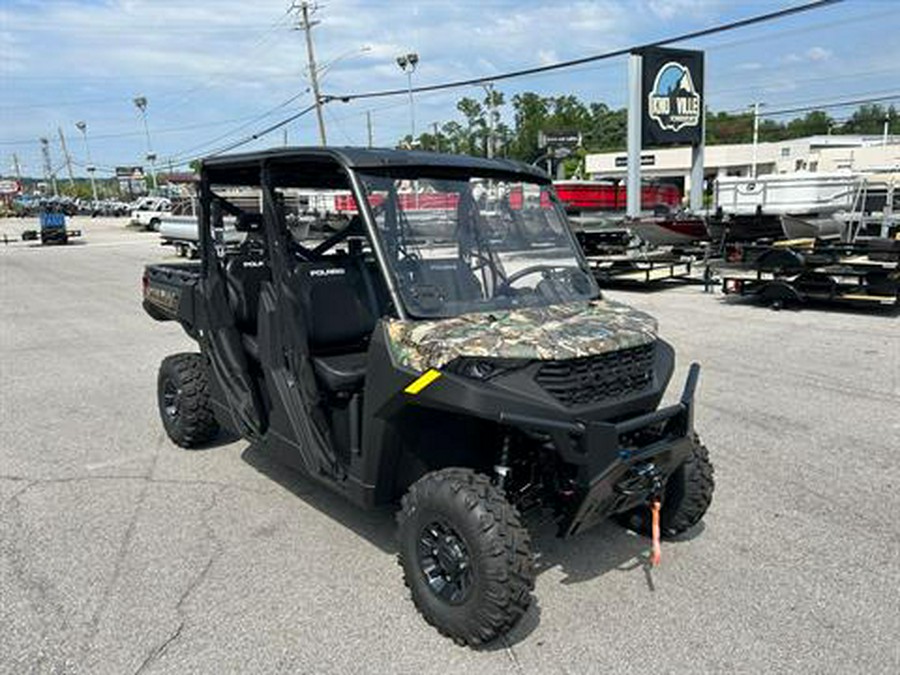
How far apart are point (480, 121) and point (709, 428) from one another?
104583mm

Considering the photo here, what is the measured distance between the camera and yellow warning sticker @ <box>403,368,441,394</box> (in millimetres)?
2992

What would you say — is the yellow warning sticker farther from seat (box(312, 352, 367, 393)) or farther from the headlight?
seat (box(312, 352, 367, 393))

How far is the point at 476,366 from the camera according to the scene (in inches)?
118

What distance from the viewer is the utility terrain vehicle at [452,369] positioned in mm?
2977

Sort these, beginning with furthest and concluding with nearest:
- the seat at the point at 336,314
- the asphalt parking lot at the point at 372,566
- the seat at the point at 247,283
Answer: the seat at the point at 247,283, the seat at the point at 336,314, the asphalt parking lot at the point at 372,566

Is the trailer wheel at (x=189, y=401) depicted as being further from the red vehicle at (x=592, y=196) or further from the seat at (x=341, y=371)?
the red vehicle at (x=592, y=196)

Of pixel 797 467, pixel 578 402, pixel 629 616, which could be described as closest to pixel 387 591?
pixel 629 616

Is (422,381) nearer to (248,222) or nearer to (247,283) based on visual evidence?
(247,283)

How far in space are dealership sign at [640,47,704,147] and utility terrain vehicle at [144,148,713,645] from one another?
15071 mm

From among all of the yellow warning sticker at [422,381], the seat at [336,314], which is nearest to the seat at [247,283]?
the seat at [336,314]

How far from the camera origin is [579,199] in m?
19.7

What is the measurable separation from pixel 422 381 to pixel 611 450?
0.80 metres

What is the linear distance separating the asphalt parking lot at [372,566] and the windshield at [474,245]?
1.35 meters

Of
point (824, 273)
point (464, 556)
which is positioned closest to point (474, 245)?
point (464, 556)
